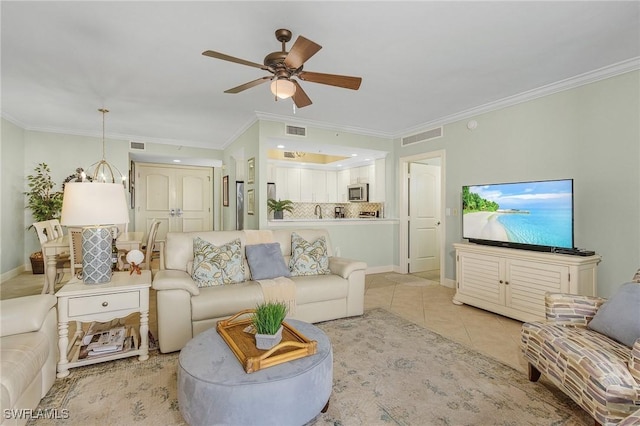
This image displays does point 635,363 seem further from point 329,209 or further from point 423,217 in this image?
point 329,209

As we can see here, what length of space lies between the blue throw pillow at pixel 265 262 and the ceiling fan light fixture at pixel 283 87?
167 centimetres

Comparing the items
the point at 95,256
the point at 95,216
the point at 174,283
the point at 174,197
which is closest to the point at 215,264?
the point at 174,283

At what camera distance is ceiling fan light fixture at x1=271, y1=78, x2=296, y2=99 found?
2295mm

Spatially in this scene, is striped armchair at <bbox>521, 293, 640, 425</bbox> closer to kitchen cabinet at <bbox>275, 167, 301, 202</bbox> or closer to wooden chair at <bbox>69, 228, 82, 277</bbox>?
wooden chair at <bbox>69, 228, 82, 277</bbox>

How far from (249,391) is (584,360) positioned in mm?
1771

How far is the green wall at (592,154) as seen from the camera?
2.99 meters

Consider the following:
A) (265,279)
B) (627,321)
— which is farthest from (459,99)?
(265,279)

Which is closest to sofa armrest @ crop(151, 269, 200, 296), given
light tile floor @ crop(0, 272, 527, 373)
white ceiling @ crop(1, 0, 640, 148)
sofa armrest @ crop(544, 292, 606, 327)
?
light tile floor @ crop(0, 272, 527, 373)

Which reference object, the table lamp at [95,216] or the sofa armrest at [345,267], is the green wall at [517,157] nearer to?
the sofa armrest at [345,267]

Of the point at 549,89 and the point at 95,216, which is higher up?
the point at 549,89

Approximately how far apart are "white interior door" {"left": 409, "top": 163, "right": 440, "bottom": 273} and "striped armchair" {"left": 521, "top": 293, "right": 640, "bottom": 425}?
11.8 feet

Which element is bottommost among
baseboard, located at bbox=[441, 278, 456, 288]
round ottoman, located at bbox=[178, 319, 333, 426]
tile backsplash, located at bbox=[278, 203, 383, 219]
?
baseboard, located at bbox=[441, 278, 456, 288]

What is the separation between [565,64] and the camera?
304cm

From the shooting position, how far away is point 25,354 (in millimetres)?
1630
